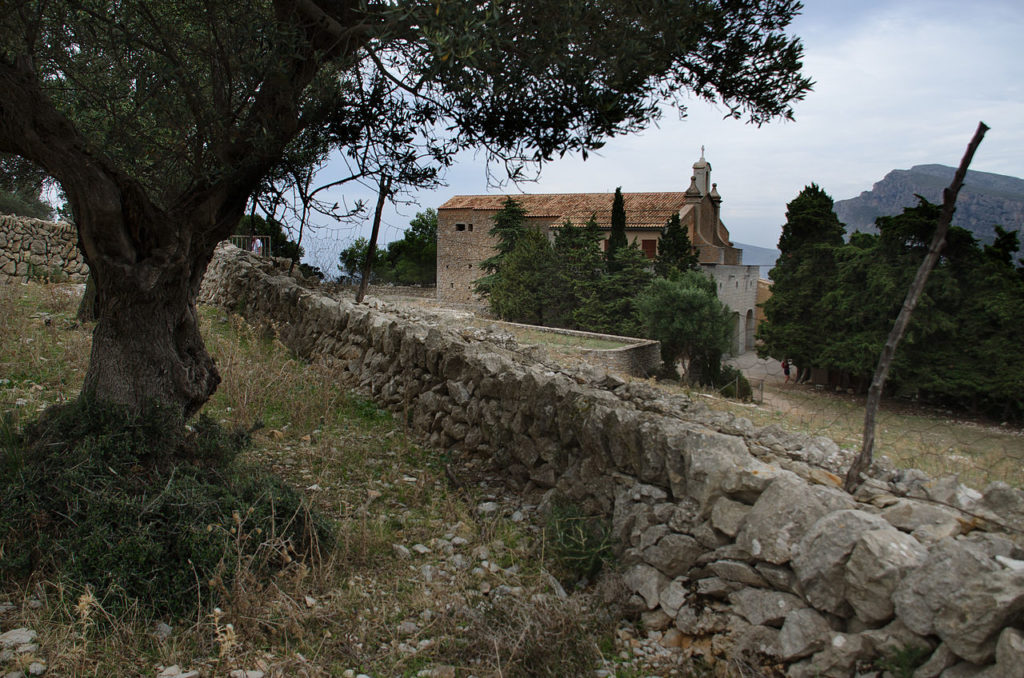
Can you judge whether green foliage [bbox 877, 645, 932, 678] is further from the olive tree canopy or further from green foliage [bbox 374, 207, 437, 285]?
green foliage [bbox 374, 207, 437, 285]

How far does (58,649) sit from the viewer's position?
284 centimetres

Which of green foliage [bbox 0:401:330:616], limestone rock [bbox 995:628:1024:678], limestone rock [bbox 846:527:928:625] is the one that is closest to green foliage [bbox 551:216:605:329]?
green foliage [bbox 0:401:330:616]

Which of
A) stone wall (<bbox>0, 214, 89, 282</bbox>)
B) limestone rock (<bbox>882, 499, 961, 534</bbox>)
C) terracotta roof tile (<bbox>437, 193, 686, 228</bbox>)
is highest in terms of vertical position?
terracotta roof tile (<bbox>437, 193, 686, 228</bbox>)

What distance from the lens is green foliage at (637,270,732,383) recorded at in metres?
28.4

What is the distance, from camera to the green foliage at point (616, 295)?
1358 inches

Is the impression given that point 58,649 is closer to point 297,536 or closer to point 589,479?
point 297,536

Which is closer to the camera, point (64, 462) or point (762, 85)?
point (64, 462)

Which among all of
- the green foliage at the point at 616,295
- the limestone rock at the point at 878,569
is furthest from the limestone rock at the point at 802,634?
the green foliage at the point at 616,295

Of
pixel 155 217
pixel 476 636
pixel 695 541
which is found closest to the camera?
pixel 476 636

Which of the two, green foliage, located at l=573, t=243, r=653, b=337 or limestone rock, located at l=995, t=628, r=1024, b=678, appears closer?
limestone rock, located at l=995, t=628, r=1024, b=678

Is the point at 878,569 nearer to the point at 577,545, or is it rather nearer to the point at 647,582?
the point at 647,582

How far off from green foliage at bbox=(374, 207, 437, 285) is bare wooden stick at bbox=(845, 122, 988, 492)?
48.0 meters

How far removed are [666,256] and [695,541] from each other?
33.3 m

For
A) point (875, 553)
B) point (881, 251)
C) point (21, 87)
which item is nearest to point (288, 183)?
point (21, 87)
